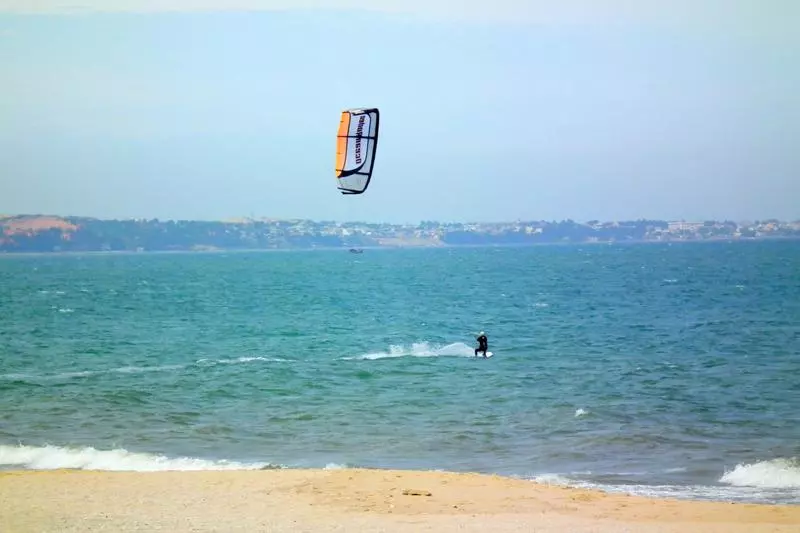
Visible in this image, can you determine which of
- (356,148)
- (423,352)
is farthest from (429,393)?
(423,352)

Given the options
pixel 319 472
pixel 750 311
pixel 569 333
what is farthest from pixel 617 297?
pixel 319 472

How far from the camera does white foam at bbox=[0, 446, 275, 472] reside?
19.4 m

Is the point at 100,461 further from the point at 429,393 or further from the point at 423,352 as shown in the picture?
the point at 423,352

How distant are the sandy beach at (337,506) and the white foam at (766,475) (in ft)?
9.18

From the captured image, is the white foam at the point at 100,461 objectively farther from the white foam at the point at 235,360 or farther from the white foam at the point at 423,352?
the white foam at the point at 423,352

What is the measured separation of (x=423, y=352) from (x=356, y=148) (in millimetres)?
15682

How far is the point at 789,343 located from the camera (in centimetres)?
4031

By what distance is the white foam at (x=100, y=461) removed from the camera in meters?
19.4

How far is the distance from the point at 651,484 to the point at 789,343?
82.2ft

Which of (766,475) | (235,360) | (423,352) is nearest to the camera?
(766,475)

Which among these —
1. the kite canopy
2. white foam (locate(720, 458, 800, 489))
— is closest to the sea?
white foam (locate(720, 458, 800, 489))

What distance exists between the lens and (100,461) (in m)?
20.0

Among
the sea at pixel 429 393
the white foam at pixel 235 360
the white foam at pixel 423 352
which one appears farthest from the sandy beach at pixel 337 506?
the white foam at pixel 423 352

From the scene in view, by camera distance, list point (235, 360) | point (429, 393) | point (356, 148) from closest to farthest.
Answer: point (356, 148)
point (429, 393)
point (235, 360)
